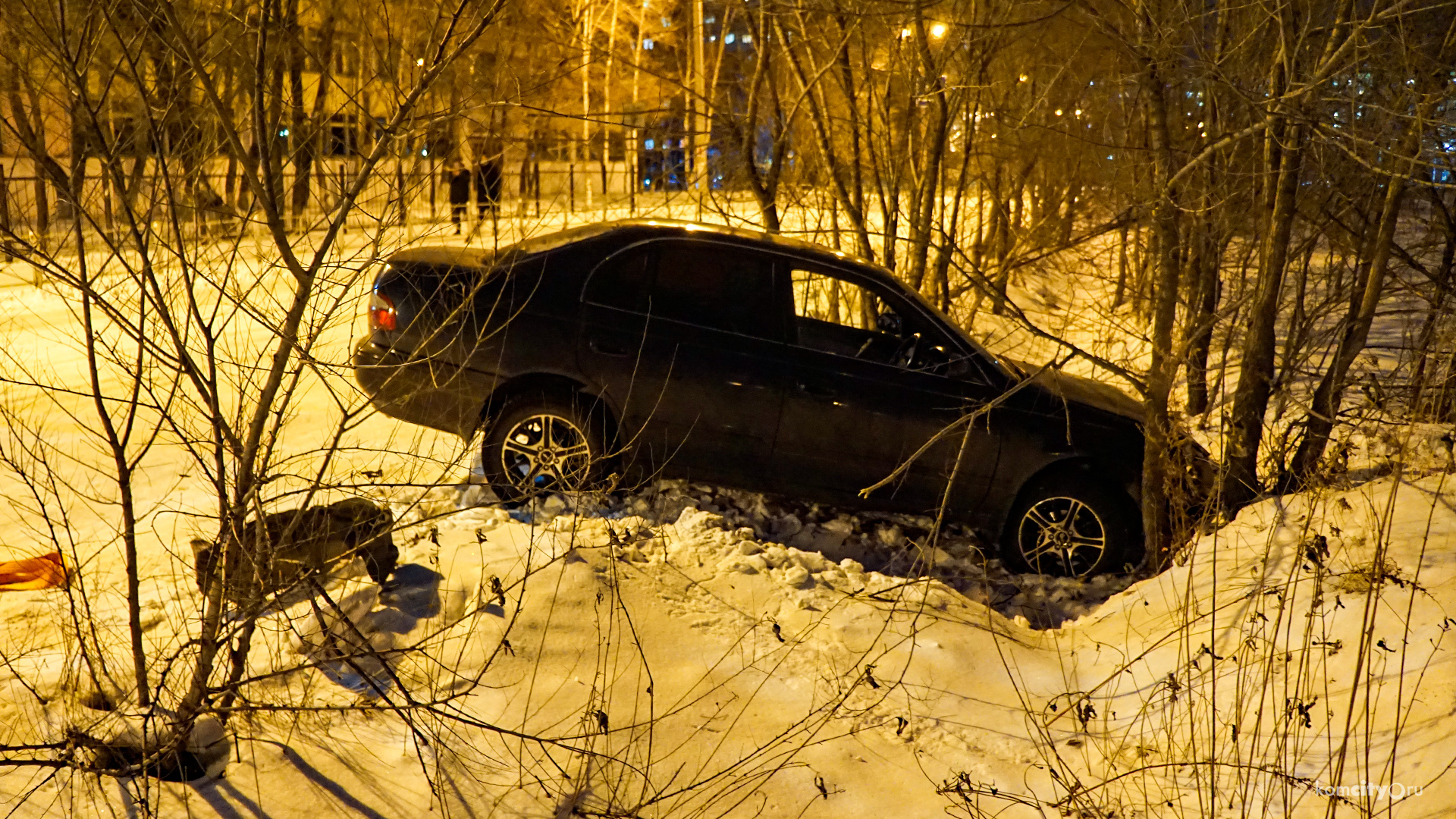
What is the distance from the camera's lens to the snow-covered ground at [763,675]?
372cm

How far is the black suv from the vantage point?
236 inches

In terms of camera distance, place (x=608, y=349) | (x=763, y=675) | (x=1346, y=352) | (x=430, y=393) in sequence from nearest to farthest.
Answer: (x=763, y=675) → (x=430, y=393) → (x=608, y=349) → (x=1346, y=352)

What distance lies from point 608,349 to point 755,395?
0.85m

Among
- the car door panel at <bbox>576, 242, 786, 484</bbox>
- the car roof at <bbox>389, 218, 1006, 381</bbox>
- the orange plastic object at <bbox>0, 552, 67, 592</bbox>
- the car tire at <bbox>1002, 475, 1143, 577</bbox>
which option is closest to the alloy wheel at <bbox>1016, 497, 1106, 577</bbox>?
the car tire at <bbox>1002, 475, 1143, 577</bbox>

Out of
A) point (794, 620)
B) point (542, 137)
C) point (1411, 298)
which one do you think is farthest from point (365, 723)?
point (1411, 298)

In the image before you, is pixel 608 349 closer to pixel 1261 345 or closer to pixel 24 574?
pixel 24 574

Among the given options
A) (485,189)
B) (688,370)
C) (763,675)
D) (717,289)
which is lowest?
(763,675)

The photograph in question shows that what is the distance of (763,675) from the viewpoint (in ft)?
15.0

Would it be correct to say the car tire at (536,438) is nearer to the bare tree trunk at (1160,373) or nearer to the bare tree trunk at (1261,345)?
the bare tree trunk at (1160,373)

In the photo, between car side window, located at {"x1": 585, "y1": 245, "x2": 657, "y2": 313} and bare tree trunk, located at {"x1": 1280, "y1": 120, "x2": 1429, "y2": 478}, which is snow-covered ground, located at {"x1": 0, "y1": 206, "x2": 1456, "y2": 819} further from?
car side window, located at {"x1": 585, "y1": 245, "x2": 657, "y2": 313}

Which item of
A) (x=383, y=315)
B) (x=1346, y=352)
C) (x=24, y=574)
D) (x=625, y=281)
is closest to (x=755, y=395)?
(x=625, y=281)

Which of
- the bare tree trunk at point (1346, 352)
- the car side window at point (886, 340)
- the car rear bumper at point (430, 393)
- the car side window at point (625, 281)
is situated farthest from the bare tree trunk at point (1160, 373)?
the car rear bumper at point (430, 393)

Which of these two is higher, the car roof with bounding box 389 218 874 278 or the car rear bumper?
the car roof with bounding box 389 218 874 278

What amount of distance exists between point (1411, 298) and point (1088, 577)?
587 centimetres
